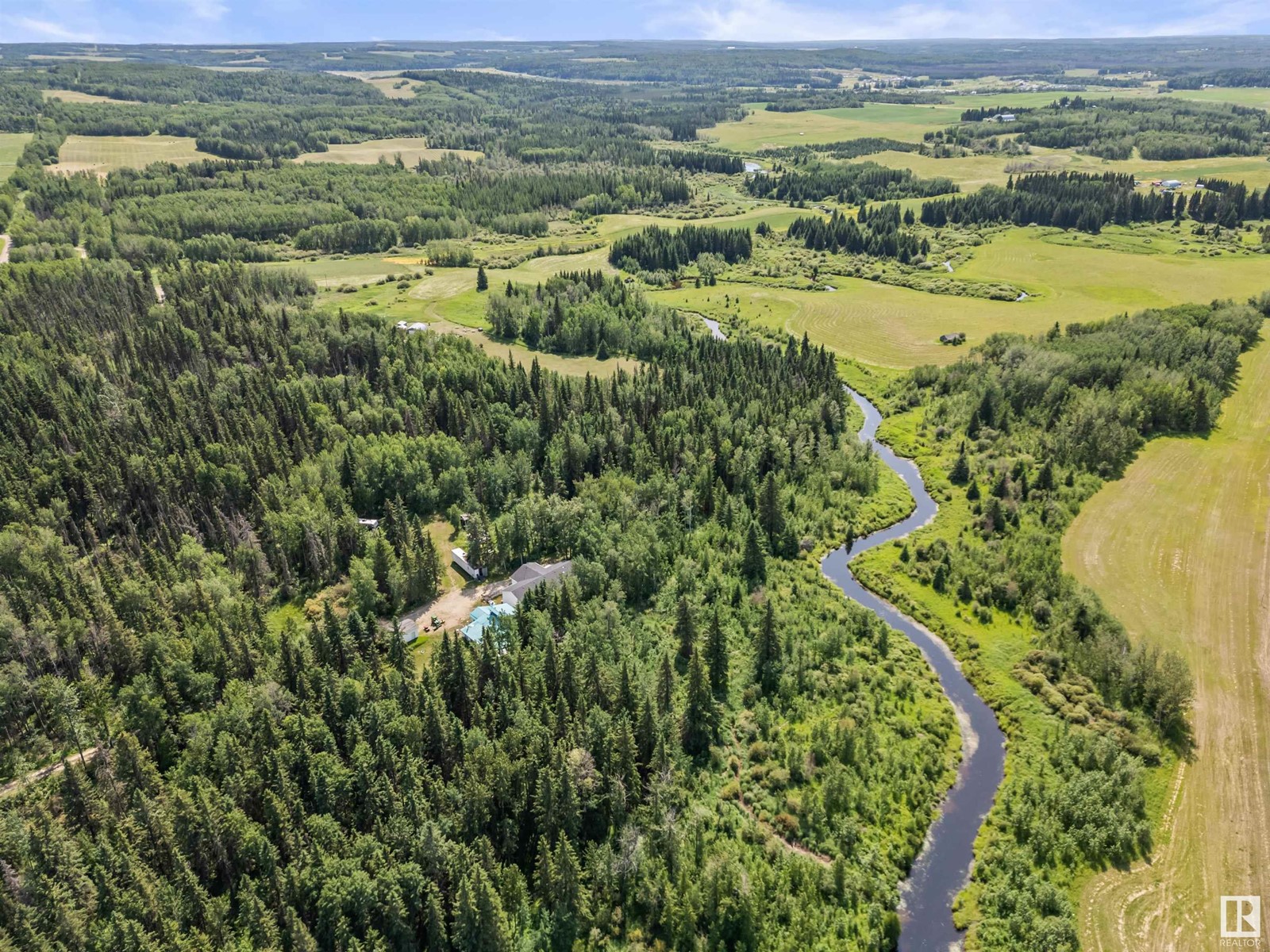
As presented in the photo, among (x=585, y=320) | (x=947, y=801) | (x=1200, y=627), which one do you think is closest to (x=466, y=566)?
(x=947, y=801)

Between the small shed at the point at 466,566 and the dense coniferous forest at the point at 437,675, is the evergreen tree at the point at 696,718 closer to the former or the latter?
the dense coniferous forest at the point at 437,675

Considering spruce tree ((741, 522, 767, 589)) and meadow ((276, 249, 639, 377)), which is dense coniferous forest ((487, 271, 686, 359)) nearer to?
meadow ((276, 249, 639, 377))

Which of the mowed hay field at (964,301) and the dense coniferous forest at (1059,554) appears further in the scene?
the mowed hay field at (964,301)

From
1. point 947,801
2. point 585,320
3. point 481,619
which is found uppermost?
point 585,320

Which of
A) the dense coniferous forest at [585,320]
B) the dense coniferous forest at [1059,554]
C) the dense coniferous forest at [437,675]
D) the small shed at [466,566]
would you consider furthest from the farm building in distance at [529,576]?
the dense coniferous forest at [585,320]

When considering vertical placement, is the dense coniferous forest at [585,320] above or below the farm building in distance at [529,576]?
above

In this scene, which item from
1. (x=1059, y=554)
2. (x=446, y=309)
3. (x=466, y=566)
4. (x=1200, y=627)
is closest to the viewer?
(x=1200, y=627)

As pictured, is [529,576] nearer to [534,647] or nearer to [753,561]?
[534,647]
